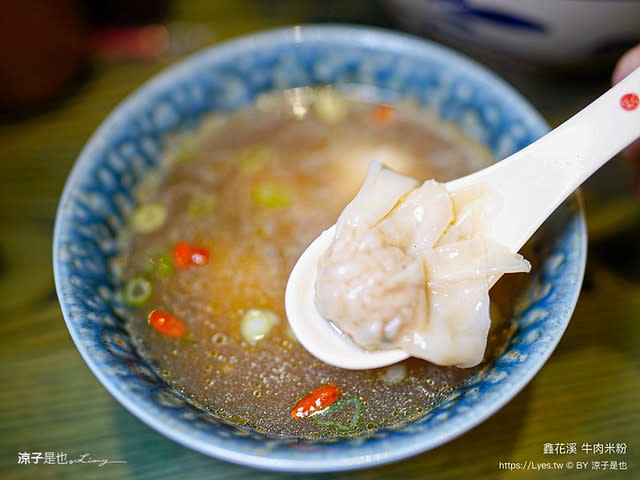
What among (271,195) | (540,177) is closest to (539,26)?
(540,177)

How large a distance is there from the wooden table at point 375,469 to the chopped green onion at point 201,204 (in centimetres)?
44

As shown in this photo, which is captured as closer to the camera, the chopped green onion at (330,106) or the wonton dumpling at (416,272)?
the wonton dumpling at (416,272)

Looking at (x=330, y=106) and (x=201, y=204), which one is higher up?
(x=330, y=106)

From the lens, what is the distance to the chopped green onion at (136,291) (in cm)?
149

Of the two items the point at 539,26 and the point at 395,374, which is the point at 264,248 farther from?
the point at 539,26

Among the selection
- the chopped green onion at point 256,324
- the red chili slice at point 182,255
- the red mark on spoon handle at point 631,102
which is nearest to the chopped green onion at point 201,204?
the red chili slice at point 182,255

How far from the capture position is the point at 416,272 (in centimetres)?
119

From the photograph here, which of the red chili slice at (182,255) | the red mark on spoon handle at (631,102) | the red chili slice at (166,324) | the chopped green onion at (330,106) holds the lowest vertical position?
the red chili slice at (166,324)

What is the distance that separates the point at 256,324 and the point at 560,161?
2.55ft

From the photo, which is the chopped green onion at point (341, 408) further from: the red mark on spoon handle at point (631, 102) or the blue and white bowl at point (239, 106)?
the red mark on spoon handle at point (631, 102)

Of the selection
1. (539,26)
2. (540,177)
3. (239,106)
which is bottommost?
(239,106)

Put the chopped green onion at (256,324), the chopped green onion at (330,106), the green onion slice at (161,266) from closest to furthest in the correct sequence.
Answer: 1. the chopped green onion at (256,324)
2. the green onion slice at (161,266)
3. the chopped green onion at (330,106)

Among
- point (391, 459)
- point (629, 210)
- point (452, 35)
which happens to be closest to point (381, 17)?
point (452, 35)

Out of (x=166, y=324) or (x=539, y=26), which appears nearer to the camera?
(x=166, y=324)
